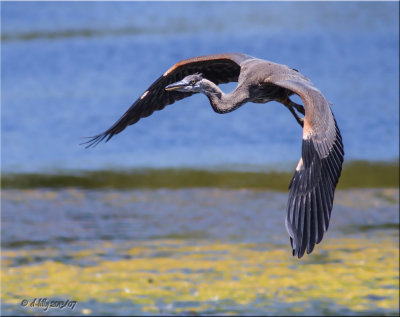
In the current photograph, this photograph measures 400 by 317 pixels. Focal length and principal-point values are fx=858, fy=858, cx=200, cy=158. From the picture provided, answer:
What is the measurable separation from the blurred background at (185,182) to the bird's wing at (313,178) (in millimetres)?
4122

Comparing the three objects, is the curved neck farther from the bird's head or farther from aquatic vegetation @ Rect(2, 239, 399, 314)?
aquatic vegetation @ Rect(2, 239, 399, 314)

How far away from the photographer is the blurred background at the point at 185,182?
10922 millimetres

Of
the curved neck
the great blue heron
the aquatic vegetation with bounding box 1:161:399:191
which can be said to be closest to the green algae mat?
the aquatic vegetation with bounding box 1:161:399:191

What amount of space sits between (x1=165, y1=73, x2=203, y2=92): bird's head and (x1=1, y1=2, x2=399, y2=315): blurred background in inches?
151

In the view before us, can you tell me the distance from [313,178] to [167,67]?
1746 centimetres

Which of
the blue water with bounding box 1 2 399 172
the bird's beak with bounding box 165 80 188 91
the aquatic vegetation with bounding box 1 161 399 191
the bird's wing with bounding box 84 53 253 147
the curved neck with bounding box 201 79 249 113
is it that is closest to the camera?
the bird's beak with bounding box 165 80 188 91

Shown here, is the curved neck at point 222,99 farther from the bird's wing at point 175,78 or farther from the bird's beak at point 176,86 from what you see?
the bird's wing at point 175,78

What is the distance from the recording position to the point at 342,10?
32.0 metres

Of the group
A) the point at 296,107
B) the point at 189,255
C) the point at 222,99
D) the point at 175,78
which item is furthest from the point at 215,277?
the point at 222,99

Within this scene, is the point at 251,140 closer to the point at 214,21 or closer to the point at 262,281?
the point at 262,281

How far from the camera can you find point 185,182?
1549cm

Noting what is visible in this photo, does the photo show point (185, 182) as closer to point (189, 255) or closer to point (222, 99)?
point (189, 255)

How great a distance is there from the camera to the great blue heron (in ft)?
20.0

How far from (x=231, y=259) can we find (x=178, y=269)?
0.80 meters
